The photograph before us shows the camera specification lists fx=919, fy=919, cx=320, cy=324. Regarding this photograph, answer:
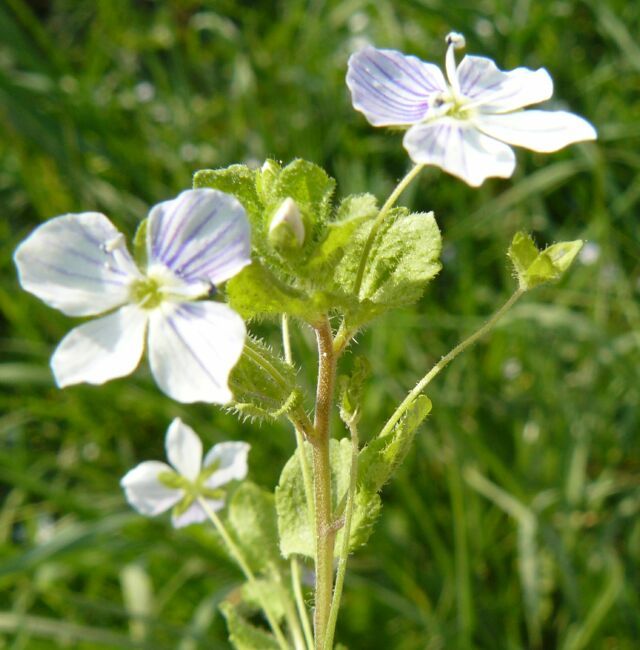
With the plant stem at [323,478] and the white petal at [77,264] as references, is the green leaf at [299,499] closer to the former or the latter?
the plant stem at [323,478]

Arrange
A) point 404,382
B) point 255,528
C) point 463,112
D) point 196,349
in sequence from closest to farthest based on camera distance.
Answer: point 196,349, point 463,112, point 255,528, point 404,382

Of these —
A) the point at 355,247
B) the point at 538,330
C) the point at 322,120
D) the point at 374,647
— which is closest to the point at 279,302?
the point at 355,247

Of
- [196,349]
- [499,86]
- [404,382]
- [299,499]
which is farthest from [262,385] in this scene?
[404,382]

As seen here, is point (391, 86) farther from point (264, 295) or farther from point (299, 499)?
point (299, 499)

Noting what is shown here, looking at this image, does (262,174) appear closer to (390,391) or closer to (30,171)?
(390,391)

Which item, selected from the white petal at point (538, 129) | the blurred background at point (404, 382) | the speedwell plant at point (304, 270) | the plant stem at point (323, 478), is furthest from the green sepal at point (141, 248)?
the blurred background at point (404, 382)
